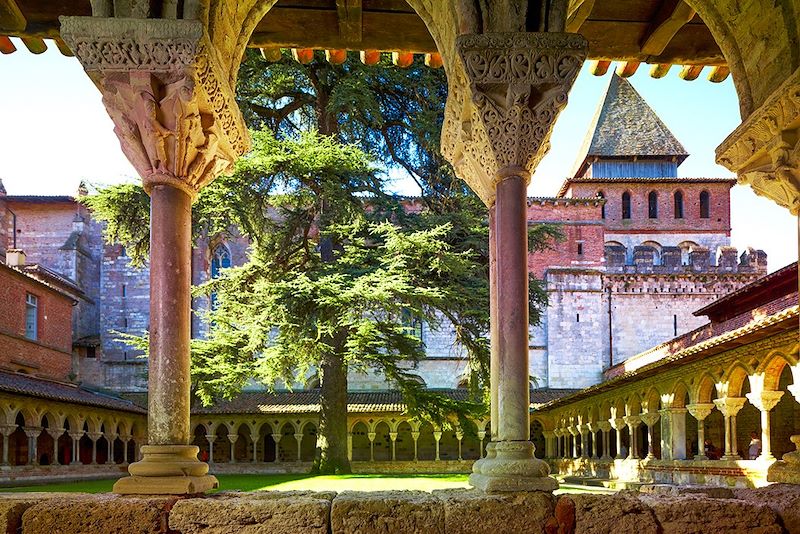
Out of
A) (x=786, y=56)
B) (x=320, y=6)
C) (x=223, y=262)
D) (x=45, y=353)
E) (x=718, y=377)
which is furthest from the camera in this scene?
(x=223, y=262)

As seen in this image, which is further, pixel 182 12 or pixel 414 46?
pixel 414 46

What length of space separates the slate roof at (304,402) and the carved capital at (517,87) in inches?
798

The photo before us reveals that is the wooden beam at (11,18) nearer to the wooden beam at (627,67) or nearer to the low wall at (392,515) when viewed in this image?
the low wall at (392,515)

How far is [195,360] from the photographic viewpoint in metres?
17.5

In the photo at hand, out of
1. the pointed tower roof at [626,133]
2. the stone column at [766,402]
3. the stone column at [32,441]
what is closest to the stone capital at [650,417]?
the stone column at [766,402]

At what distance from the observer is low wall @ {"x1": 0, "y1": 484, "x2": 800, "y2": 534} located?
11.9ft

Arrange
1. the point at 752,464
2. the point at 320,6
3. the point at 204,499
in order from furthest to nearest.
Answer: the point at 752,464 < the point at 320,6 < the point at 204,499

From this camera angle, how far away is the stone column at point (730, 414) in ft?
38.6

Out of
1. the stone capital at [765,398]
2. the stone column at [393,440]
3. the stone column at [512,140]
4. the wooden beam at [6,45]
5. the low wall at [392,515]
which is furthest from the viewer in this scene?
the stone column at [393,440]

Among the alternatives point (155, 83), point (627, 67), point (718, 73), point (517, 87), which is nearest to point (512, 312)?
point (517, 87)

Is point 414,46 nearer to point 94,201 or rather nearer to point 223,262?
point 94,201

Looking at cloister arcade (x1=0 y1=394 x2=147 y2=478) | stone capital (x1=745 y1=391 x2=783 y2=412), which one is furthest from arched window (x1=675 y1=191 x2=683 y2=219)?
stone capital (x1=745 y1=391 x2=783 y2=412)

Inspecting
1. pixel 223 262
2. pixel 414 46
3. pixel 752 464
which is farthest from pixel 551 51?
pixel 223 262

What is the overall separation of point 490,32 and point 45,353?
23342 millimetres
